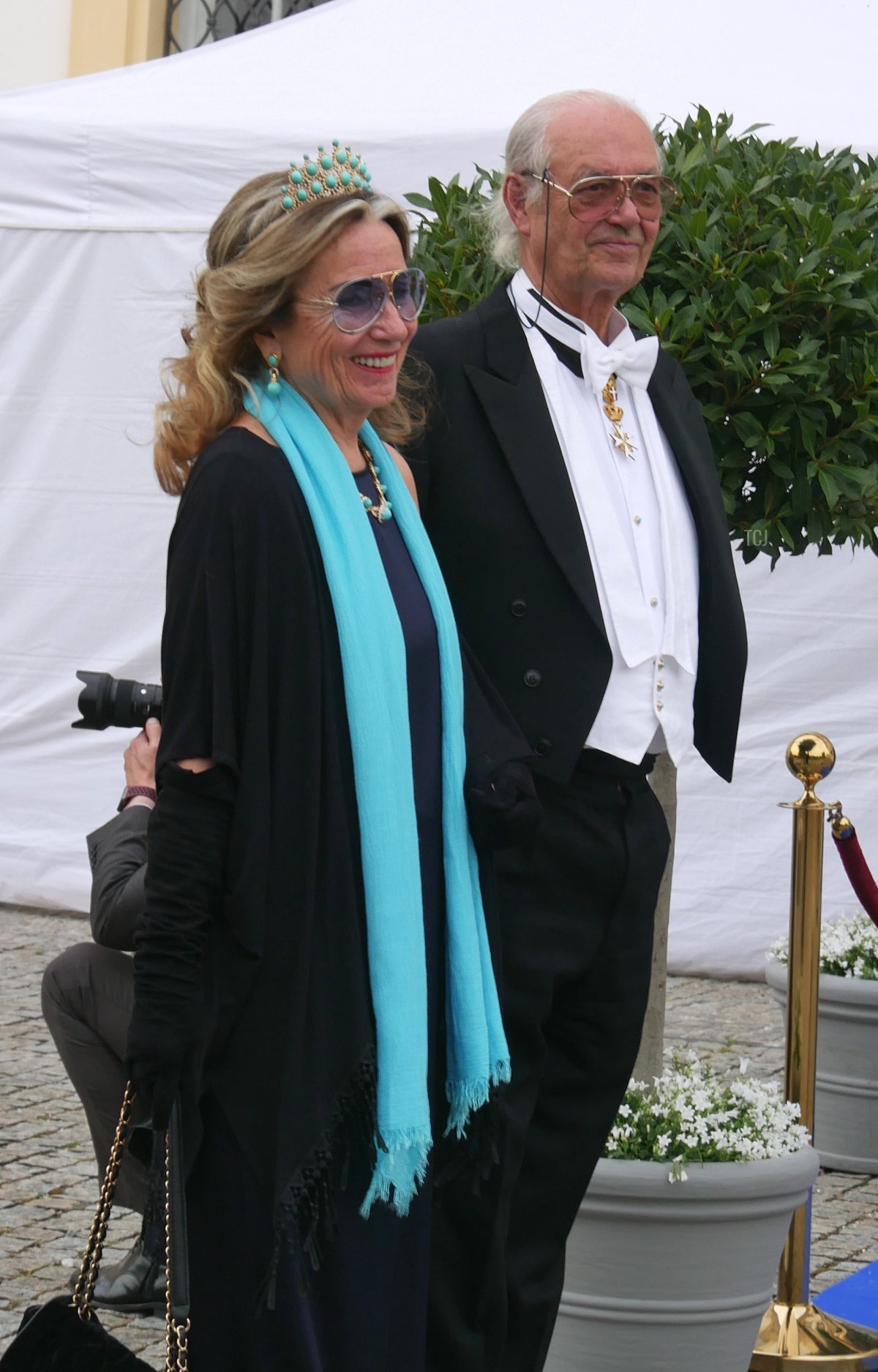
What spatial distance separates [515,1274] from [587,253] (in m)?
1.54

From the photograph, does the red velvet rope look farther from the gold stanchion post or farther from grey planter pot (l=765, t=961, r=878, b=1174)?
grey planter pot (l=765, t=961, r=878, b=1174)

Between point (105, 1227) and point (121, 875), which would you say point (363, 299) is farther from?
point (121, 875)

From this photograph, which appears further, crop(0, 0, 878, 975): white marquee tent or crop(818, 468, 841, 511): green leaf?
crop(0, 0, 878, 975): white marquee tent

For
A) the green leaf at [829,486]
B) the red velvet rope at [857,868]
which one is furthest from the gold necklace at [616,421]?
the red velvet rope at [857,868]

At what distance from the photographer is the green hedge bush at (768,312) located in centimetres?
329

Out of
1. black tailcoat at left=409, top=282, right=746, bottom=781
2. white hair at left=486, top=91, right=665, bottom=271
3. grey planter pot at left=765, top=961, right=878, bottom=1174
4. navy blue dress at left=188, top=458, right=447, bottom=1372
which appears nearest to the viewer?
navy blue dress at left=188, top=458, right=447, bottom=1372

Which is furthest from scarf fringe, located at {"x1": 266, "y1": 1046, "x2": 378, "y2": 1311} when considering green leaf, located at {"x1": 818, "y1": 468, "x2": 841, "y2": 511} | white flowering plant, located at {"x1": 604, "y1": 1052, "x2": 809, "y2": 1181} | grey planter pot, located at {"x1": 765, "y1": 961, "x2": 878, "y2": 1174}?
grey planter pot, located at {"x1": 765, "y1": 961, "x2": 878, "y2": 1174}

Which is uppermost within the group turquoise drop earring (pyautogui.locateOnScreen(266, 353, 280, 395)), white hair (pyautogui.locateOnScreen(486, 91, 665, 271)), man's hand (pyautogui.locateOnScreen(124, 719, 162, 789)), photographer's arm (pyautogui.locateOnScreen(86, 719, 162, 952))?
white hair (pyautogui.locateOnScreen(486, 91, 665, 271))

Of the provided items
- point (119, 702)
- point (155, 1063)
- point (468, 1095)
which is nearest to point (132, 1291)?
point (119, 702)

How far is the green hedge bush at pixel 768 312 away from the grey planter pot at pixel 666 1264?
114 cm

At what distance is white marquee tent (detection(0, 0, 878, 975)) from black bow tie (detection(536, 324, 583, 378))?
298 cm

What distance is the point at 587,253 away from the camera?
9.37ft

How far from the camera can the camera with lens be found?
2939 mm

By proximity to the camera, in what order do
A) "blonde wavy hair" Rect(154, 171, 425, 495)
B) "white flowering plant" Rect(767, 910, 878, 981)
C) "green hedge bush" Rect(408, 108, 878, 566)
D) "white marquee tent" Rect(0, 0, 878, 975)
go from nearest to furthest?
"blonde wavy hair" Rect(154, 171, 425, 495) < "green hedge bush" Rect(408, 108, 878, 566) < "white flowering plant" Rect(767, 910, 878, 981) < "white marquee tent" Rect(0, 0, 878, 975)
